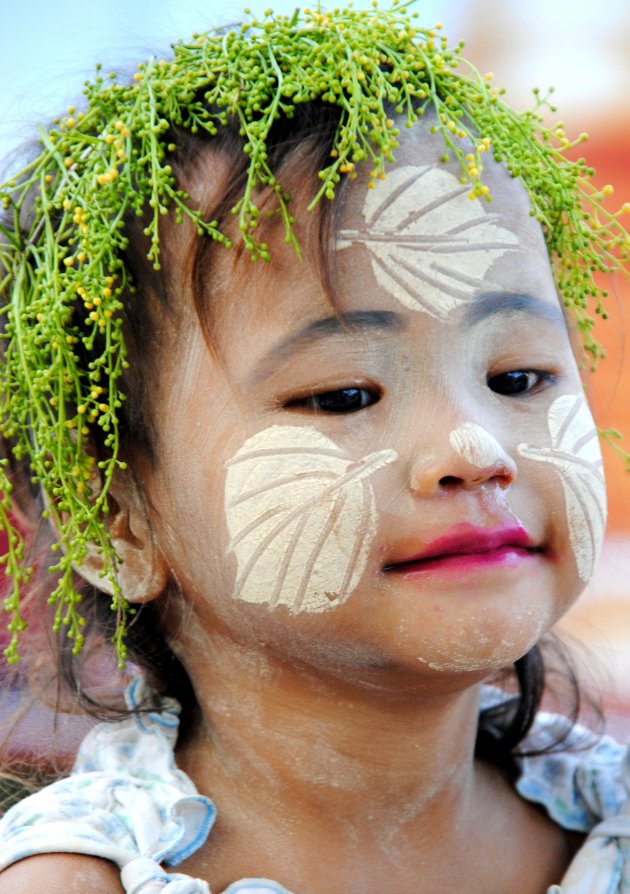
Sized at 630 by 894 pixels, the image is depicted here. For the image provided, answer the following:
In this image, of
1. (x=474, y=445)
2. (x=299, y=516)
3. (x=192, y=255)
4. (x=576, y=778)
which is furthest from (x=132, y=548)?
(x=576, y=778)

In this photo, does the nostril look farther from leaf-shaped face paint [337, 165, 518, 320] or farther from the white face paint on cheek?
leaf-shaped face paint [337, 165, 518, 320]

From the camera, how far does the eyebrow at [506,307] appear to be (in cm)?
151

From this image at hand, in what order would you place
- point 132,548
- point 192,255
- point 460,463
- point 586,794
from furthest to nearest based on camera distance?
1. point 586,794
2. point 132,548
3. point 192,255
4. point 460,463

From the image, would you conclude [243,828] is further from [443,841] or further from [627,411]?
[627,411]

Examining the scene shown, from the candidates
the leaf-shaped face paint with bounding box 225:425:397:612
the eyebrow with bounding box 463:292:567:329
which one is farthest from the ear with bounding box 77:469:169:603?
the eyebrow with bounding box 463:292:567:329

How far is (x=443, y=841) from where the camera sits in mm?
1716

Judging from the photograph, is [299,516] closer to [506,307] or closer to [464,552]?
[464,552]

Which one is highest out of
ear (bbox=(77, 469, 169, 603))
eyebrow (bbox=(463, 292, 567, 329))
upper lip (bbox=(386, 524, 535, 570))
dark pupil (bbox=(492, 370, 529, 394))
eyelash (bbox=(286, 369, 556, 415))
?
eyebrow (bbox=(463, 292, 567, 329))

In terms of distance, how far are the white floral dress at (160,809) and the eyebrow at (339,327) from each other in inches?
26.0

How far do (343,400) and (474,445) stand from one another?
7.3 inches

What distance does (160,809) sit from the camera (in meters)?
1.59

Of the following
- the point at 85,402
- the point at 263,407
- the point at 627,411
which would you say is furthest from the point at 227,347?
the point at 627,411

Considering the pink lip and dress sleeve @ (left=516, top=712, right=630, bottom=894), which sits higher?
the pink lip

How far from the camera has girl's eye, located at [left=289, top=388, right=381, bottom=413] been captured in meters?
1.48
